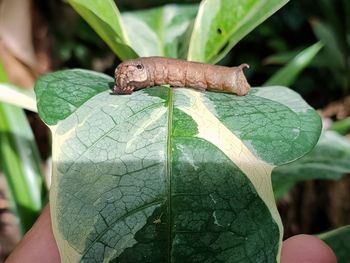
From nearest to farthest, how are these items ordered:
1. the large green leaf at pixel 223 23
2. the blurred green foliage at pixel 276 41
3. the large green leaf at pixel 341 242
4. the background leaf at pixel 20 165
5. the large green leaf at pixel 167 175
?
the large green leaf at pixel 167 175
the large green leaf at pixel 223 23
the large green leaf at pixel 341 242
the background leaf at pixel 20 165
the blurred green foliage at pixel 276 41

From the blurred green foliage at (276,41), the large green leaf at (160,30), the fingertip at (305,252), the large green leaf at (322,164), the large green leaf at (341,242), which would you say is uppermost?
the large green leaf at (160,30)

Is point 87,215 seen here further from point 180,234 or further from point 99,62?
point 99,62

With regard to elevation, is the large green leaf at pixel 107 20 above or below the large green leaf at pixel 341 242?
above

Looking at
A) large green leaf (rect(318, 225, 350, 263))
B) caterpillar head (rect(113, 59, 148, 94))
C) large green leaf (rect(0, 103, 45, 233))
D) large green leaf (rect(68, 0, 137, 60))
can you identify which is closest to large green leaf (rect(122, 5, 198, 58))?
large green leaf (rect(68, 0, 137, 60))

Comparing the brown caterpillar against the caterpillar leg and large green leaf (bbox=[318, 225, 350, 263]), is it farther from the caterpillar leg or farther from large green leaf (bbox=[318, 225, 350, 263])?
large green leaf (bbox=[318, 225, 350, 263])

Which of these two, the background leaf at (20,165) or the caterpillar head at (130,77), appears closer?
the caterpillar head at (130,77)

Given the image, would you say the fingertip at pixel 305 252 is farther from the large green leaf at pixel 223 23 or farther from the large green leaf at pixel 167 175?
the large green leaf at pixel 223 23

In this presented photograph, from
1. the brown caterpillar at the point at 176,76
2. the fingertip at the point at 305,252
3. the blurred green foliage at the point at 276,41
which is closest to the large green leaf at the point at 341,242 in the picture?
the fingertip at the point at 305,252
